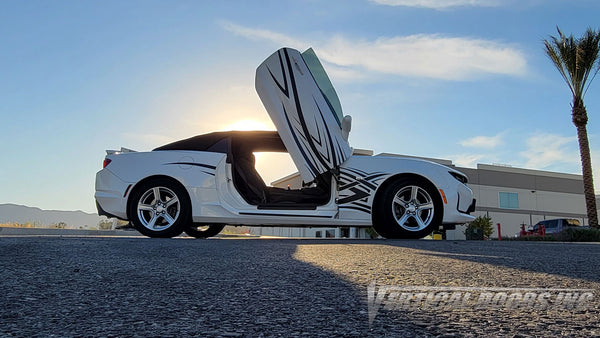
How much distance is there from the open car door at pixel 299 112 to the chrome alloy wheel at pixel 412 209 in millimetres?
976

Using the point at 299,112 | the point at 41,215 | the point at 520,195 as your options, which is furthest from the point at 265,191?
the point at 41,215

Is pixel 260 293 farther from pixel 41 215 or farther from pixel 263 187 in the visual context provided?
pixel 41 215

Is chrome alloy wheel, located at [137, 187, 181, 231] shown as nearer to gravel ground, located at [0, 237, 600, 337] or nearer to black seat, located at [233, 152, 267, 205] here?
black seat, located at [233, 152, 267, 205]

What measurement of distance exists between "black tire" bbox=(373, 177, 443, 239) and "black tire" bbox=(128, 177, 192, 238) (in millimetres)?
2639

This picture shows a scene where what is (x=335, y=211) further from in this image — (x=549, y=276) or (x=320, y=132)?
(x=549, y=276)

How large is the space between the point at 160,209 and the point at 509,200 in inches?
1488

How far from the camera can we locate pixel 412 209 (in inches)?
255

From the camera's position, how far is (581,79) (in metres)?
20.7

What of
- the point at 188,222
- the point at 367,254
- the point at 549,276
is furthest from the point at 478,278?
the point at 188,222

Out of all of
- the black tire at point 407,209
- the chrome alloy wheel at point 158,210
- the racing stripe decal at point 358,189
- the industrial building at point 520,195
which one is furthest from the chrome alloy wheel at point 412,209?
the industrial building at point 520,195

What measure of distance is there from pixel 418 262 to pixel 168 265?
64.2 inches

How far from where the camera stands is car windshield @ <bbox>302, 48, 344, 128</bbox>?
681 centimetres

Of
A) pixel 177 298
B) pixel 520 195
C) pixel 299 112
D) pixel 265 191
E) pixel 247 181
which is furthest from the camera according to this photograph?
pixel 520 195

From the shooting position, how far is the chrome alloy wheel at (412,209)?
6.42m
